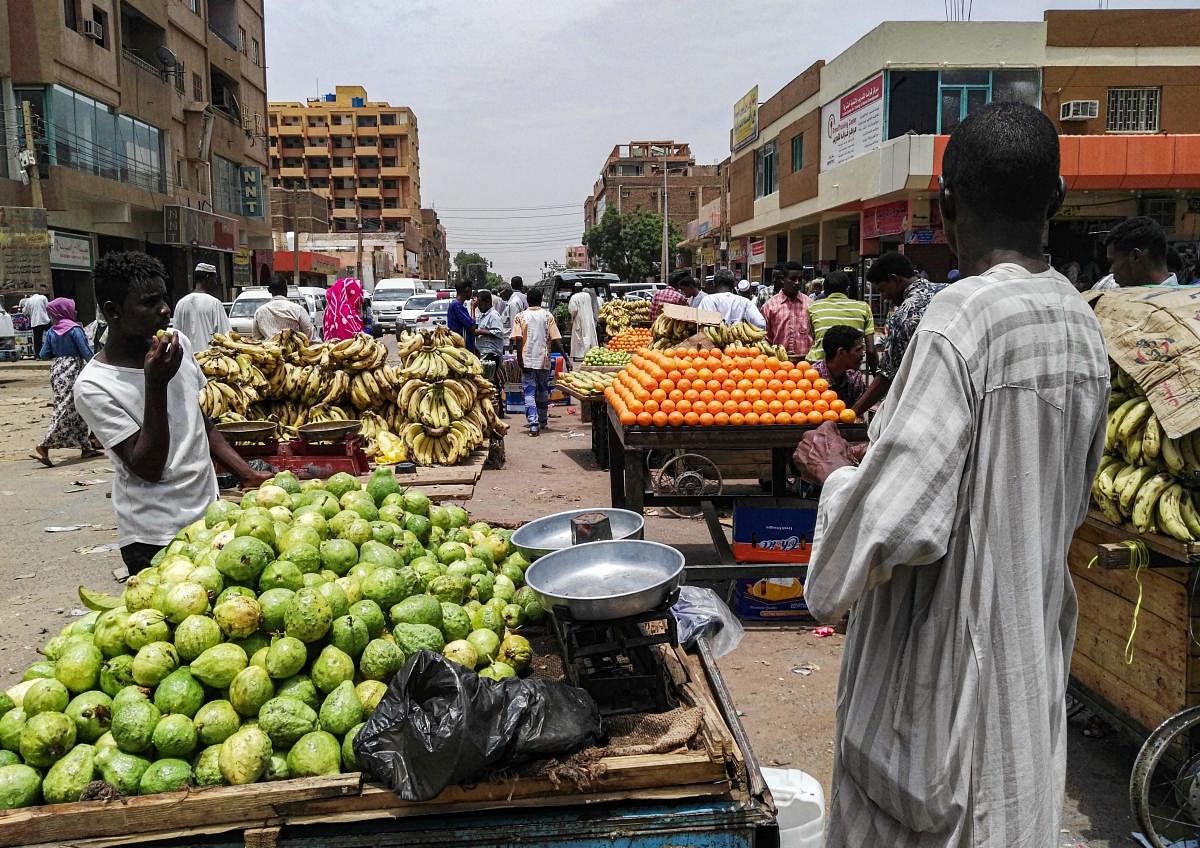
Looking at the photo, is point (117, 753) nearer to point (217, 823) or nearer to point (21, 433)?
point (217, 823)

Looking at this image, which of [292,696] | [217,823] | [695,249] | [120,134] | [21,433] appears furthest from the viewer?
[695,249]

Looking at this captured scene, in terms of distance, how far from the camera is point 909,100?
22.6 m

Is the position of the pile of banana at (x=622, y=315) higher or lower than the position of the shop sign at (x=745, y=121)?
lower

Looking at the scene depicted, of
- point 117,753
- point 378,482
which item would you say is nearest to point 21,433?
point 378,482

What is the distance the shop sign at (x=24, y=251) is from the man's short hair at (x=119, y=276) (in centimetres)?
2291

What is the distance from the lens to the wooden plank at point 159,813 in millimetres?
2023

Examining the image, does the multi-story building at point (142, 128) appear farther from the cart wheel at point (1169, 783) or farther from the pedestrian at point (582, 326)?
the cart wheel at point (1169, 783)

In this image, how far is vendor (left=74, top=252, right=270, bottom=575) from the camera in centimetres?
321

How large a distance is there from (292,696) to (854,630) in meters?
1.48

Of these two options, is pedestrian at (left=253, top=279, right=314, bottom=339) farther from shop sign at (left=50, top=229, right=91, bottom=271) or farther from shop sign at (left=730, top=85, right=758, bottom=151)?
shop sign at (left=730, top=85, right=758, bottom=151)

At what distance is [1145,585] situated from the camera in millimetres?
3355

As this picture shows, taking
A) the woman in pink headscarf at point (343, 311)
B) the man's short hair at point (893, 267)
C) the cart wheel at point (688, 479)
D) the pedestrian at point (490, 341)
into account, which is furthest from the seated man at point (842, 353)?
the woman in pink headscarf at point (343, 311)

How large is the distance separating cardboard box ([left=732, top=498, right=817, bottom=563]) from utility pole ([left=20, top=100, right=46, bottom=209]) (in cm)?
2393

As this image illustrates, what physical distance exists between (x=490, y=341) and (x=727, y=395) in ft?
30.2
